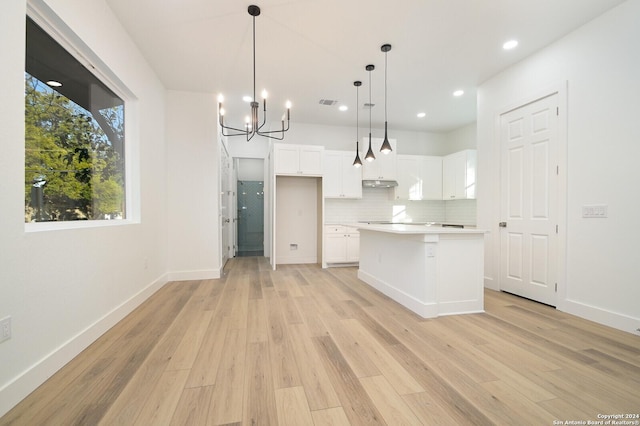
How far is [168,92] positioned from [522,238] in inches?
225

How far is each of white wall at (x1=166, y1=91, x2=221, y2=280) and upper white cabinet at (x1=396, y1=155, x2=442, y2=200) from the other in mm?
3918

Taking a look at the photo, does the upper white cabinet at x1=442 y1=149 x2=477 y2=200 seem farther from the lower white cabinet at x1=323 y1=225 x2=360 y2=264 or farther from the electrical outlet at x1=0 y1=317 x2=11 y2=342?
the electrical outlet at x1=0 y1=317 x2=11 y2=342

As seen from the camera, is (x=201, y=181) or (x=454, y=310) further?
(x=201, y=181)

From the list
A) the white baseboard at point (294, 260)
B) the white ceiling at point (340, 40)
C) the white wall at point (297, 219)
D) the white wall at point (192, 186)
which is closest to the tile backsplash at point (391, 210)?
the white wall at point (297, 219)

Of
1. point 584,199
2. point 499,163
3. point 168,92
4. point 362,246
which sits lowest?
point 362,246

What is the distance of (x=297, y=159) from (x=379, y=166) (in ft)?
5.91

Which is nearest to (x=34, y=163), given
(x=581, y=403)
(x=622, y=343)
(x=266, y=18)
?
(x=266, y=18)

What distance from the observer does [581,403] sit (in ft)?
4.94

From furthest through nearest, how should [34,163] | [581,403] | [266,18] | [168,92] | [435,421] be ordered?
[168,92]
[266,18]
[34,163]
[581,403]
[435,421]

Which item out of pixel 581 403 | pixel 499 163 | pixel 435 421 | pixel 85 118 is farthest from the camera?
pixel 499 163

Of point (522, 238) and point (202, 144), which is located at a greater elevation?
point (202, 144)

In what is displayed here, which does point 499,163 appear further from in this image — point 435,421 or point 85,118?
point 85,118

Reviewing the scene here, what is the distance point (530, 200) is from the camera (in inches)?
134

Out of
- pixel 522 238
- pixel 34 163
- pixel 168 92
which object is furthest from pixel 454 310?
pixel 168 92
